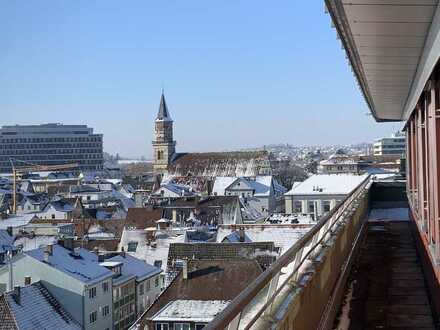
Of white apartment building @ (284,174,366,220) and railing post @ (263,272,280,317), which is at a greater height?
railing post @ (263,272,280,317)

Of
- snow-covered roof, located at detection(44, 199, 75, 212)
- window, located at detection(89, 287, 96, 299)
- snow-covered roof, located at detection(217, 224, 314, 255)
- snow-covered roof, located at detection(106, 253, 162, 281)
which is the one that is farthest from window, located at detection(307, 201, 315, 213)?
window, located at detection(89, 287, 96, 299)

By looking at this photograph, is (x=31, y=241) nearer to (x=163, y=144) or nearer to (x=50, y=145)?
(x=163, y=144)

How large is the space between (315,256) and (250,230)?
3714cm

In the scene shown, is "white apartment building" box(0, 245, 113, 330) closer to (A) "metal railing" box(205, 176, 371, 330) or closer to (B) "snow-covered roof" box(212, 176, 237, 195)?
(A) "metal railing" box(205, 176, 371, 330)

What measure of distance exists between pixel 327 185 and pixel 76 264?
3348 centimetres

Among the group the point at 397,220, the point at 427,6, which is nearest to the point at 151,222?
the point at 397,220

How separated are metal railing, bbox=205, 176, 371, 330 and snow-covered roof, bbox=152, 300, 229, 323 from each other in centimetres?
2231

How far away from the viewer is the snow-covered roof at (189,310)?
28006 mm

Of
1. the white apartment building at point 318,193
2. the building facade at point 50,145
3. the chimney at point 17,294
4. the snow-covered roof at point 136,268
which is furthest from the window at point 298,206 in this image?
the building facade at point 50,145

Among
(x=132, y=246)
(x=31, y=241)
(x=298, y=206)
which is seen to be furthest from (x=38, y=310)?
(x=298, y=206)

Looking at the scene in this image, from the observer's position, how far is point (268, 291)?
3.73m

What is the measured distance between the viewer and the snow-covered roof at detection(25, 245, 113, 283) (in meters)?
34.2

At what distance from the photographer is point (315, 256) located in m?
6.02

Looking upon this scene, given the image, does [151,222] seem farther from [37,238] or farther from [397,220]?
[397,220]
